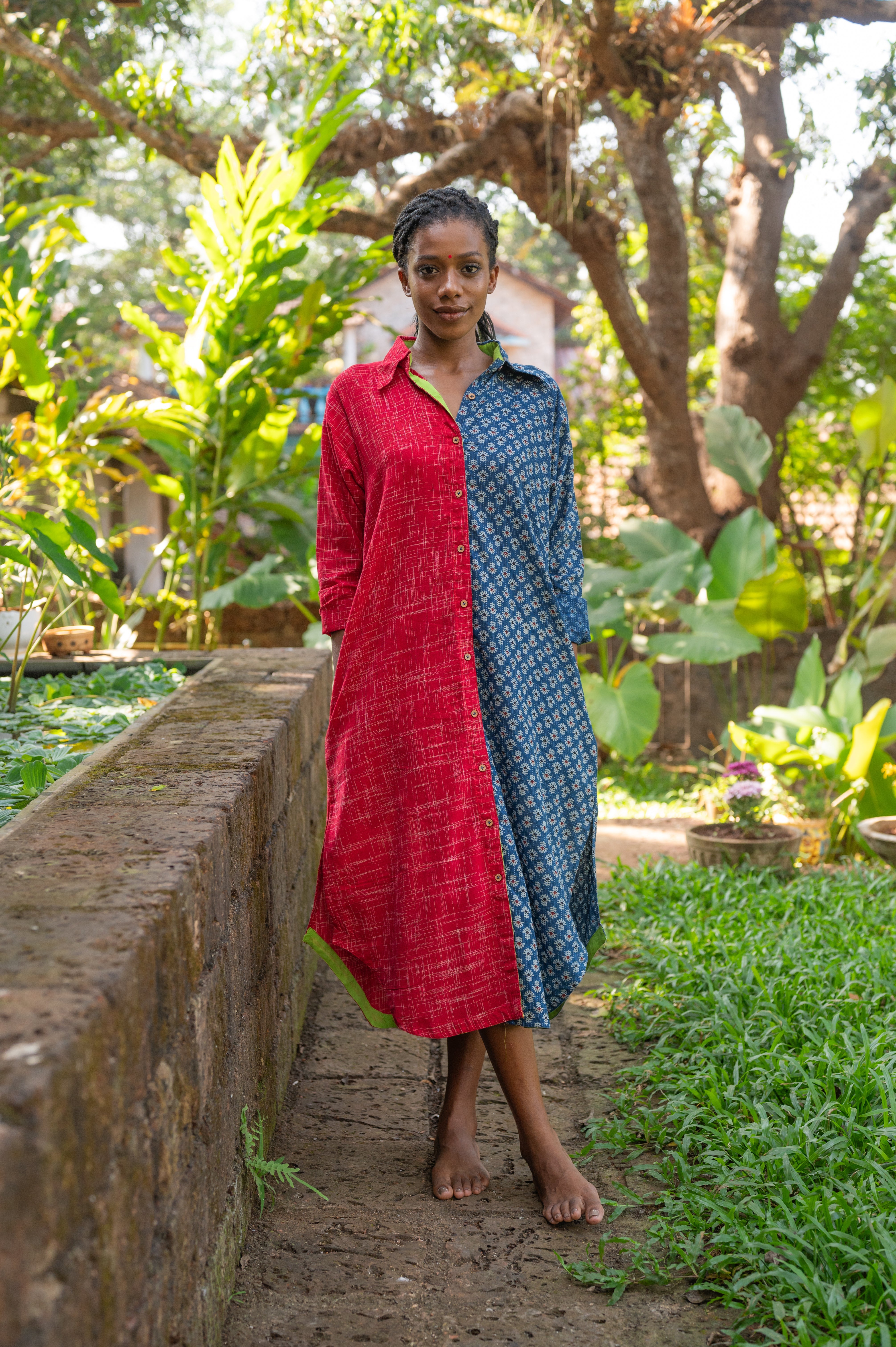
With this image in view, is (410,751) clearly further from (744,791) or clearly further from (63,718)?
(744,791)

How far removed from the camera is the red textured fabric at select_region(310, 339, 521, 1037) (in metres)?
2.01

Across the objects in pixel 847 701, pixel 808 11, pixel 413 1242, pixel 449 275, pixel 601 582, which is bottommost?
pixel 413 1242

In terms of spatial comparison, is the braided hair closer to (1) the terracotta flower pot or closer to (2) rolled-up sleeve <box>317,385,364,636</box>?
(2) rolled-up sleeve <box>317,385,364,636</box>

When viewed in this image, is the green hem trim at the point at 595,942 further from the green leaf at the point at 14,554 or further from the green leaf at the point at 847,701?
the green leaf at the point at 847,701

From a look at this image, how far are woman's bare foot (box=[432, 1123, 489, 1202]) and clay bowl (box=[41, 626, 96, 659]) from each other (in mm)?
2449

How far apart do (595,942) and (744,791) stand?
6.83 ft

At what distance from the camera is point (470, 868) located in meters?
2.01

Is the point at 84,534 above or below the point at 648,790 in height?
above

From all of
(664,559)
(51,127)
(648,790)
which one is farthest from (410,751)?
(51,127)

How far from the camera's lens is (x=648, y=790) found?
618 centimetres

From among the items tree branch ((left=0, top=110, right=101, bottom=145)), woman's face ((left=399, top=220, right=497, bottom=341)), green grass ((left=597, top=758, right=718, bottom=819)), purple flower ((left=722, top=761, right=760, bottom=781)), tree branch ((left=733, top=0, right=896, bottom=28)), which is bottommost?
green grass ((left=597, top=758, right=718, bottom=819))

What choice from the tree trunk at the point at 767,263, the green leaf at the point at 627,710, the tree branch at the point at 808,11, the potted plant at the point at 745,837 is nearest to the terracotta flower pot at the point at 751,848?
the potted plant at the point at 745,837

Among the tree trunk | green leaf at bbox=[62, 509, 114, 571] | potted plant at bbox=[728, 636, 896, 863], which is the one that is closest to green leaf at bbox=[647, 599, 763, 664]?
potted plant at bbox=[728, 636, 896, 863]

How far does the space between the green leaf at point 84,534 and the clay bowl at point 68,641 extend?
1060 mm
